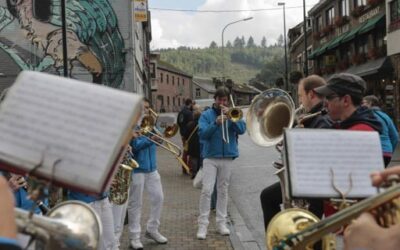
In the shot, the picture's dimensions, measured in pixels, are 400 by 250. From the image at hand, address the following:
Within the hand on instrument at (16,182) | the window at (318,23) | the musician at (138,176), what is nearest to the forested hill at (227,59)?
the window at (318,23)

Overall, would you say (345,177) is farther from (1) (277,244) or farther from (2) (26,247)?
(2) (26,247)

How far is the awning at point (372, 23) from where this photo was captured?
2586 cm

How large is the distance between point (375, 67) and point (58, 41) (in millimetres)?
14538

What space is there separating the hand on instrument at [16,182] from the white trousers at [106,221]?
3.47ft

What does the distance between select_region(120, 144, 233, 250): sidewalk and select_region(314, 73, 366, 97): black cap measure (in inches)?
133

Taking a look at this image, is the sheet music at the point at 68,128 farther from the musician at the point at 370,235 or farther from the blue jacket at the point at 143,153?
the blue jacket at the point at 143,153

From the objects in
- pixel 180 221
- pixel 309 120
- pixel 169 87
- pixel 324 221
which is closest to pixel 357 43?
pixel 180 221

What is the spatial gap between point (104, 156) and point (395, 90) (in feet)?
80.1

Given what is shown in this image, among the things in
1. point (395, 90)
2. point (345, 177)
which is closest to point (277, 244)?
point (345, 177)

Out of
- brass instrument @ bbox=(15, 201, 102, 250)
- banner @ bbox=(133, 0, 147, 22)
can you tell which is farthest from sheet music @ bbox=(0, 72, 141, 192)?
banner @ bbox=(133, 0, 147, 22)

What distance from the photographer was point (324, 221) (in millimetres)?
2268

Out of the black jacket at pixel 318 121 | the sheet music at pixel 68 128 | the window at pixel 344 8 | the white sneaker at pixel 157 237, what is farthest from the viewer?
the window at pixel 344 8

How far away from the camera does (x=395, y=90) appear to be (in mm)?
24391

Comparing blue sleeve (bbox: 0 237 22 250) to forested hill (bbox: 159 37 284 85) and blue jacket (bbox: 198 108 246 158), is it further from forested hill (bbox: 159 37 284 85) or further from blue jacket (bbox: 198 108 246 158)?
forested hill (bbox: 159 37 284 85)
